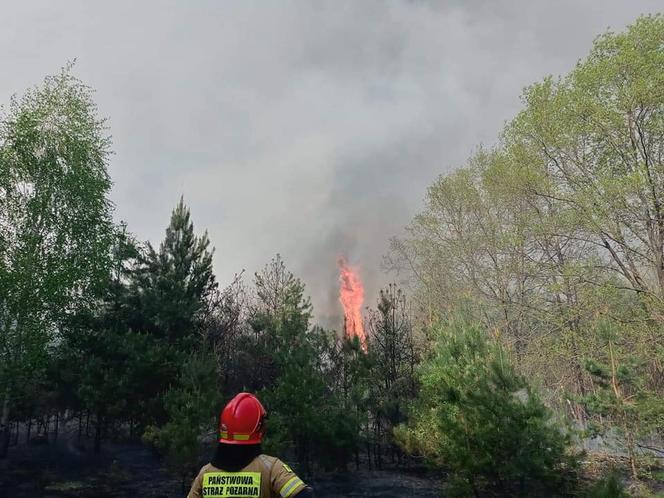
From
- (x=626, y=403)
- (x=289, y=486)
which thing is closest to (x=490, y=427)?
(x=626, y=403)

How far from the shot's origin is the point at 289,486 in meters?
2.72

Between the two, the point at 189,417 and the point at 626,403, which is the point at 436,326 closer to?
the point at 626,403

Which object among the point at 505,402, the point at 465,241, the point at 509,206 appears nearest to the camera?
the point at 505,402

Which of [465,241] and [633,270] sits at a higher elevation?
[465,241]

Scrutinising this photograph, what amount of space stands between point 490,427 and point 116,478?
14312 mm

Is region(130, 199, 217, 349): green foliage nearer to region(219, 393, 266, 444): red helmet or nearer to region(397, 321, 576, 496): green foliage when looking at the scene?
region(397, 321, 576, 496): green foliage

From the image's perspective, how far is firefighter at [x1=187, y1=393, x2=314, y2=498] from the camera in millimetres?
2752

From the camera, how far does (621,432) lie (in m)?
11.7

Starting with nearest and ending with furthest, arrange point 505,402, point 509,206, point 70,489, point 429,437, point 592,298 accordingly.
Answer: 1. point 505,402
2. point 592,298
3. point 429,437
4. point 70,489
5. point 509,206

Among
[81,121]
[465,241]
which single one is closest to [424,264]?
[465,241]

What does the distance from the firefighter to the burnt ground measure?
1588cm

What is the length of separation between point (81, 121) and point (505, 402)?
66.8 ft

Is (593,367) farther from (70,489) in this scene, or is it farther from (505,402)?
(70,489)

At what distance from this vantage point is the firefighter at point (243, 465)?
9.03 ft
